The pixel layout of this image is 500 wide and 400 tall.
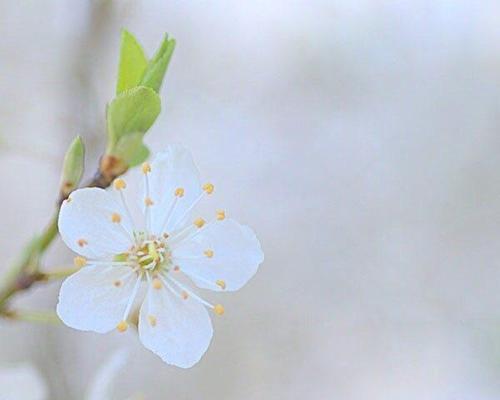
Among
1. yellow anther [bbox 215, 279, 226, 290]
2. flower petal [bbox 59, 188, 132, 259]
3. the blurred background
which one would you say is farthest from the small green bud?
the blurred background

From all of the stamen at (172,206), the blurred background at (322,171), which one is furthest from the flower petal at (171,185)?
the blurred background at (322,171)

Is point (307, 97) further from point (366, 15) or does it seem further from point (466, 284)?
point (466, 284)

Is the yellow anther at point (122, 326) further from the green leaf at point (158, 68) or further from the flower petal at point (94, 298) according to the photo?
the green leaf at point (158, 68)

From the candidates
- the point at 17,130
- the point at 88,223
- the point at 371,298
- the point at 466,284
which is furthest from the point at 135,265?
the point at 466,284

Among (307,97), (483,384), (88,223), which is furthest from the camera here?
(307,97)

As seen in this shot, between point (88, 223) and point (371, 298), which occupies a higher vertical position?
point (88, 223)

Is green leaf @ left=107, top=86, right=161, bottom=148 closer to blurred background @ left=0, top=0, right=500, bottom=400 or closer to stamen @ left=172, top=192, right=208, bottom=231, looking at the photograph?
stamen @ left=172, top=192, right=208, bottom=231

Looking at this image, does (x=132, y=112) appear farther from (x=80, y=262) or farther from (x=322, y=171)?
(x=322, y=171)
